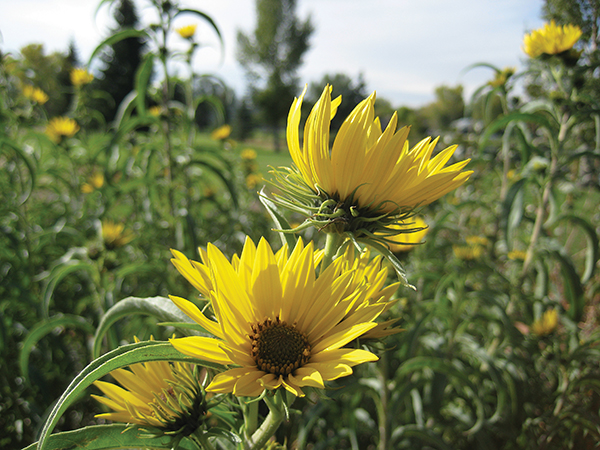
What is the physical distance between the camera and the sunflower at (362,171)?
1.59 feet

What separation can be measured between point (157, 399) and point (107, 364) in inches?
5.2

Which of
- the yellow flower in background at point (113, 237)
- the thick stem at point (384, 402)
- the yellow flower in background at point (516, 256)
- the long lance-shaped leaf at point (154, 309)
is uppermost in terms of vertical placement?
the long lance-shaped leaf at point (154, 309)

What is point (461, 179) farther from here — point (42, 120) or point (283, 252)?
point (42, 120)

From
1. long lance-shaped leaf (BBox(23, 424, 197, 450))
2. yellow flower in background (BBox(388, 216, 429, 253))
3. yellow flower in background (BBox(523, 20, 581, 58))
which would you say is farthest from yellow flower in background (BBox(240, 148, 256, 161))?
long lance-shaped leaf (BBox(23, 424, 197, 450))

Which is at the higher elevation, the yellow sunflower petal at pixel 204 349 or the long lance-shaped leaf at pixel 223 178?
the long lance-shaped leaf at pixel 223 178

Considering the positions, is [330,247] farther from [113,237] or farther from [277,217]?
[113,237]

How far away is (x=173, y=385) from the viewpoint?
1.77 ft

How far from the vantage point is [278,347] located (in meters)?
0.47

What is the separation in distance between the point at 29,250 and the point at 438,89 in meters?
33.4

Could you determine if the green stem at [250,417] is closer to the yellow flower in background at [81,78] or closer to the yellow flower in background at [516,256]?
the yellow flower in background at [516,256]

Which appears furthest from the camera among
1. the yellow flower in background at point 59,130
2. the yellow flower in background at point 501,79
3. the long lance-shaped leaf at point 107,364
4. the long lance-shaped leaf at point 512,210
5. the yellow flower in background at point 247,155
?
the yellow flower in background at point 247,155

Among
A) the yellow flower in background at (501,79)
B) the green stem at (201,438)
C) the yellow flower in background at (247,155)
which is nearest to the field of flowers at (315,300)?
the green stem at (201,438)

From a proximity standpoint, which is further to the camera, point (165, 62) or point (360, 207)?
point (165, 62)

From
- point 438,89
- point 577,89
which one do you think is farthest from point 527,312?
point 438,89
